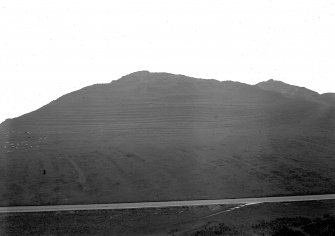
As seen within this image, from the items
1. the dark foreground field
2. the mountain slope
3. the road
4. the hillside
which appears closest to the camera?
the dark foreground field

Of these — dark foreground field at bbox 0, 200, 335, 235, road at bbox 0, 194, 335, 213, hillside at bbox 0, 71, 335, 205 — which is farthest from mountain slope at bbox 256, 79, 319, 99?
dark foreground field at bbox 0, 200, 335, 235

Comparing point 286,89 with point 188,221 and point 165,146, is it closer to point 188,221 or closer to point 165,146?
point 165,146

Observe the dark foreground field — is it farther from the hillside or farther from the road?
the hillside

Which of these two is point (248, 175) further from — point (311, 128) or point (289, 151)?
point (311, 128)

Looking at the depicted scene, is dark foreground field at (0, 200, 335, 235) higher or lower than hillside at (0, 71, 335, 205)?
lower

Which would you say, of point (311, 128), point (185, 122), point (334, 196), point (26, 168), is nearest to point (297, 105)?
point (311, 128)

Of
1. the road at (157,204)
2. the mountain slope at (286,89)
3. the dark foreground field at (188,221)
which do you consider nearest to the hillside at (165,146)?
the road at (157,204)
